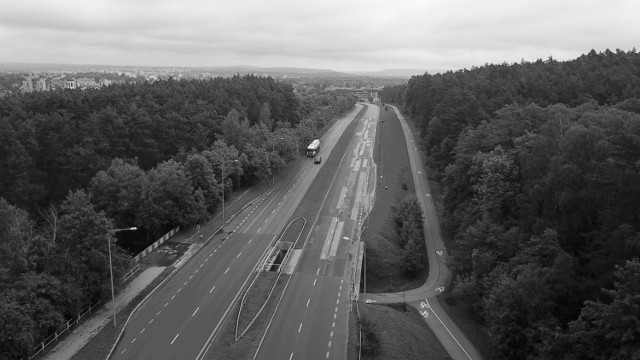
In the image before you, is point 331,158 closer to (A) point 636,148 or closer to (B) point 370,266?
(B) point 370,266

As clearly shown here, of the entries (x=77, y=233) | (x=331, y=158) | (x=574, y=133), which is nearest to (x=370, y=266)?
(x=574, y=133)

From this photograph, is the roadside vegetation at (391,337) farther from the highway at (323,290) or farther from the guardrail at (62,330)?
the guardrail at (62,330)

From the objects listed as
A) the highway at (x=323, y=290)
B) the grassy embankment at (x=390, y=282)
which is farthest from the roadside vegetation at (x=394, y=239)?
the highway at (x=323, y=290)

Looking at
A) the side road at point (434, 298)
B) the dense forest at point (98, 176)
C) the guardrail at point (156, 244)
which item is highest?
the dense forest at point (98, 176)

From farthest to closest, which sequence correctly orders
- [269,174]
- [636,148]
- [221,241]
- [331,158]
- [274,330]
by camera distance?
[331,158]
[269,174]
[221,241]
[274,330]
[636,148]

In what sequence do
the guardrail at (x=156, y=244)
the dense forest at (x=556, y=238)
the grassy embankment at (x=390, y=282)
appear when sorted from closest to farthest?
the dense forest at (x=556, y=238)
the grassy embankment at (x=390, y=282)
the guardrail at (x=156, y=244)

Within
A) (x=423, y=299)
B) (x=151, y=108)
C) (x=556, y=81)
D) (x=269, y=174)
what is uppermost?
(x=556, y=81)

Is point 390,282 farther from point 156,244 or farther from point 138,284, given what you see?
point 156,244
